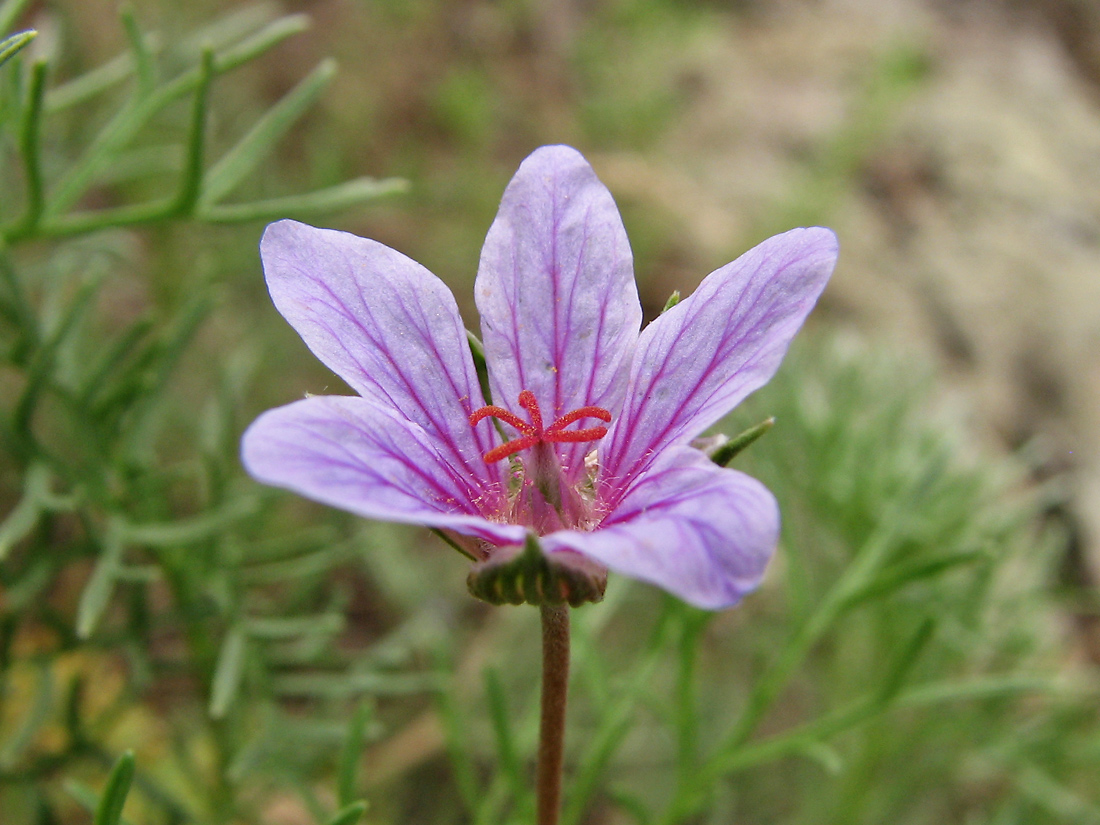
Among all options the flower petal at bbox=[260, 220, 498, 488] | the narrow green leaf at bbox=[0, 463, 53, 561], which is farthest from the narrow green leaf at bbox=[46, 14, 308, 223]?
the flower petal at bbox=[260, 220, 498, 488]

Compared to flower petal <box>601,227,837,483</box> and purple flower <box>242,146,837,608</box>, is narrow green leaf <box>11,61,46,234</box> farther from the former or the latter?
flower petal <box>601,227,837,483</box>

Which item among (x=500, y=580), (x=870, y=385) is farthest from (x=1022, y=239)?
(x=500, y=580)

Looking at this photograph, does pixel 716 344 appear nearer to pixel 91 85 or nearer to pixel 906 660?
pixel 906 660

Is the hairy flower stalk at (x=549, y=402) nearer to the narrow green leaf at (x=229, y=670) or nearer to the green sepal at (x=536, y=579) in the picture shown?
the green sepal at (x=536, y=579)

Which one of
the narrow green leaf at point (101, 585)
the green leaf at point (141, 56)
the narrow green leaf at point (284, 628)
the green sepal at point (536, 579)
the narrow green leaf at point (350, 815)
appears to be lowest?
the narrow green leaf at point (284, 628)

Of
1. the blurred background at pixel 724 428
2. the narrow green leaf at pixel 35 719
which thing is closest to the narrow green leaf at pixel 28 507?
the blurred background at pixel 724 428
